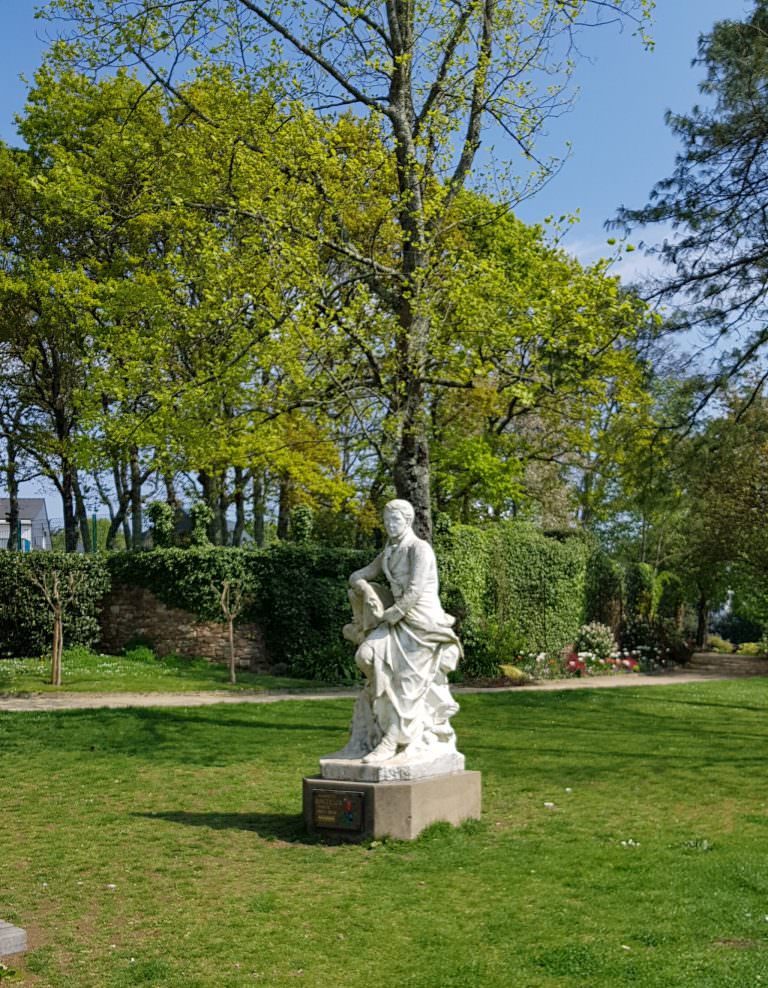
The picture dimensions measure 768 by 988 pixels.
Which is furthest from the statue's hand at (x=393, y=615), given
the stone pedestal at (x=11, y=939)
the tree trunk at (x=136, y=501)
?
the tree trunk at (x=136, y=501)

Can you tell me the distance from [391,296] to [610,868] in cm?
966

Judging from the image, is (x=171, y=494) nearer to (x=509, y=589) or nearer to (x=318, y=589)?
(x=318, y=589)

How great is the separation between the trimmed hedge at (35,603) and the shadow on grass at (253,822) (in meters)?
14.2

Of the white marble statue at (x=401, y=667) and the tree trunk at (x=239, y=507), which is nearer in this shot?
the white marble statue at (x=401, y=667)

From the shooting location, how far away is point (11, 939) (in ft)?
20.1

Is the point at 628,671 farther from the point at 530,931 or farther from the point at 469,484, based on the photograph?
the point at 530,931

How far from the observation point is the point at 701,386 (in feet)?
46.7

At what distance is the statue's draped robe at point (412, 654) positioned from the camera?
29.8 feet

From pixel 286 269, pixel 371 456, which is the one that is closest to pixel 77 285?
pixel 371 456

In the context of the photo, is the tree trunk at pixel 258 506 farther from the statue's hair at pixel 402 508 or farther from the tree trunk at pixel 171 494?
the statue's hair at pixel 402 508

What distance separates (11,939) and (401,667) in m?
3.83

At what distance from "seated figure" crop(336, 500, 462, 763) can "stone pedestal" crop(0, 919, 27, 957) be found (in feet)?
10.7

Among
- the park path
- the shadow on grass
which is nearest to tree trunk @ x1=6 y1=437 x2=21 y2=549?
the park path

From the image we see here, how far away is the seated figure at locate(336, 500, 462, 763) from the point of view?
9062mm
